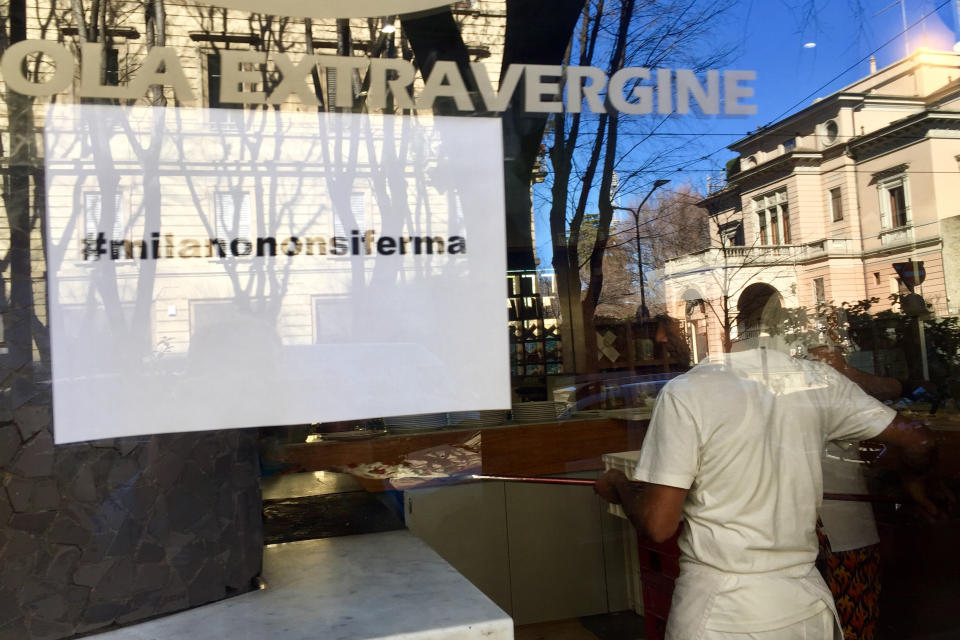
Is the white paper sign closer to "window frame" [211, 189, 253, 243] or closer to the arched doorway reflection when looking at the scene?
"window frame" [211, 189, 253, 243]

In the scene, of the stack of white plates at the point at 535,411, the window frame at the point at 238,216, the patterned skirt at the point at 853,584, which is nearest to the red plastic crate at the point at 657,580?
the patterned skirt at the point at 853,584

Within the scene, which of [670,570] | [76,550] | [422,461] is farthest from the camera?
[670,570]

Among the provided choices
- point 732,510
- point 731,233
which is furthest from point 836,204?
point 732,510

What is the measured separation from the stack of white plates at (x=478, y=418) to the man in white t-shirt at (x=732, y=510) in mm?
454

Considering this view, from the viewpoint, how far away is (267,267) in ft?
6.03

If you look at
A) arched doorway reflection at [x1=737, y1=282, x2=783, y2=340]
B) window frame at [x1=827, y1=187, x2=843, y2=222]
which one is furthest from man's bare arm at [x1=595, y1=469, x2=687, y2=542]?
window frame at [x1=827, y1=187, x2=843, y2=222]

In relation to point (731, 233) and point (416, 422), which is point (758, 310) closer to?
point (731, 233)

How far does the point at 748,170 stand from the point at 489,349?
1.10 metres

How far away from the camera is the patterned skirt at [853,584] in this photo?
2734mm

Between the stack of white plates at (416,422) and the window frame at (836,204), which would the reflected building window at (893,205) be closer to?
the window frame at (836,204)

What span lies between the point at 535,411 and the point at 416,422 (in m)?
0.55

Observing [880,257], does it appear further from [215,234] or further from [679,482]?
[215,234]

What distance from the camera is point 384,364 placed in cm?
194

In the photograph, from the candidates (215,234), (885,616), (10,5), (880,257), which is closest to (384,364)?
(215,234)
